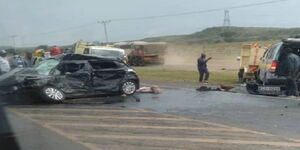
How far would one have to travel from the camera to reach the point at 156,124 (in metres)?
11.2

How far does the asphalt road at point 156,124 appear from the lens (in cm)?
902

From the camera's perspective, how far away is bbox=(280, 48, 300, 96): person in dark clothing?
1664 cm

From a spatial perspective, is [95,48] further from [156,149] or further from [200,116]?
[156,149]

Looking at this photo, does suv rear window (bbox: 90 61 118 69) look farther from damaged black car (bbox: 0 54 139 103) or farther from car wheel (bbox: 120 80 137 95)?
car wheel (bbox: 120 80 137 95)

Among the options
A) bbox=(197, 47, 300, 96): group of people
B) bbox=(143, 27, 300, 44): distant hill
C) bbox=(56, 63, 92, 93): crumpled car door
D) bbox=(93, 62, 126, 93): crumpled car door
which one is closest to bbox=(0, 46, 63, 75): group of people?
bbox=(56, 63, 92, 93): crumpled car door

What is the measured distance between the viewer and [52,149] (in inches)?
332

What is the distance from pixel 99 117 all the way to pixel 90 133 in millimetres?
2363

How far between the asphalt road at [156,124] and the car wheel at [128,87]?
3.54 ft

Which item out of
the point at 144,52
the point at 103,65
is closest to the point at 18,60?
the point at 103,65

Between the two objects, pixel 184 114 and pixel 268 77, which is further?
pixel 268 77

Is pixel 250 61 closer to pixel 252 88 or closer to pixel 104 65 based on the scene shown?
pixel 252 88

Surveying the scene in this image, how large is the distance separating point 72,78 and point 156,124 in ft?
19.6

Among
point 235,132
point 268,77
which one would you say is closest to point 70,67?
point 268,77

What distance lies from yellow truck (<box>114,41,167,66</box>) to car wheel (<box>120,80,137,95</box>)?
1237 inches
